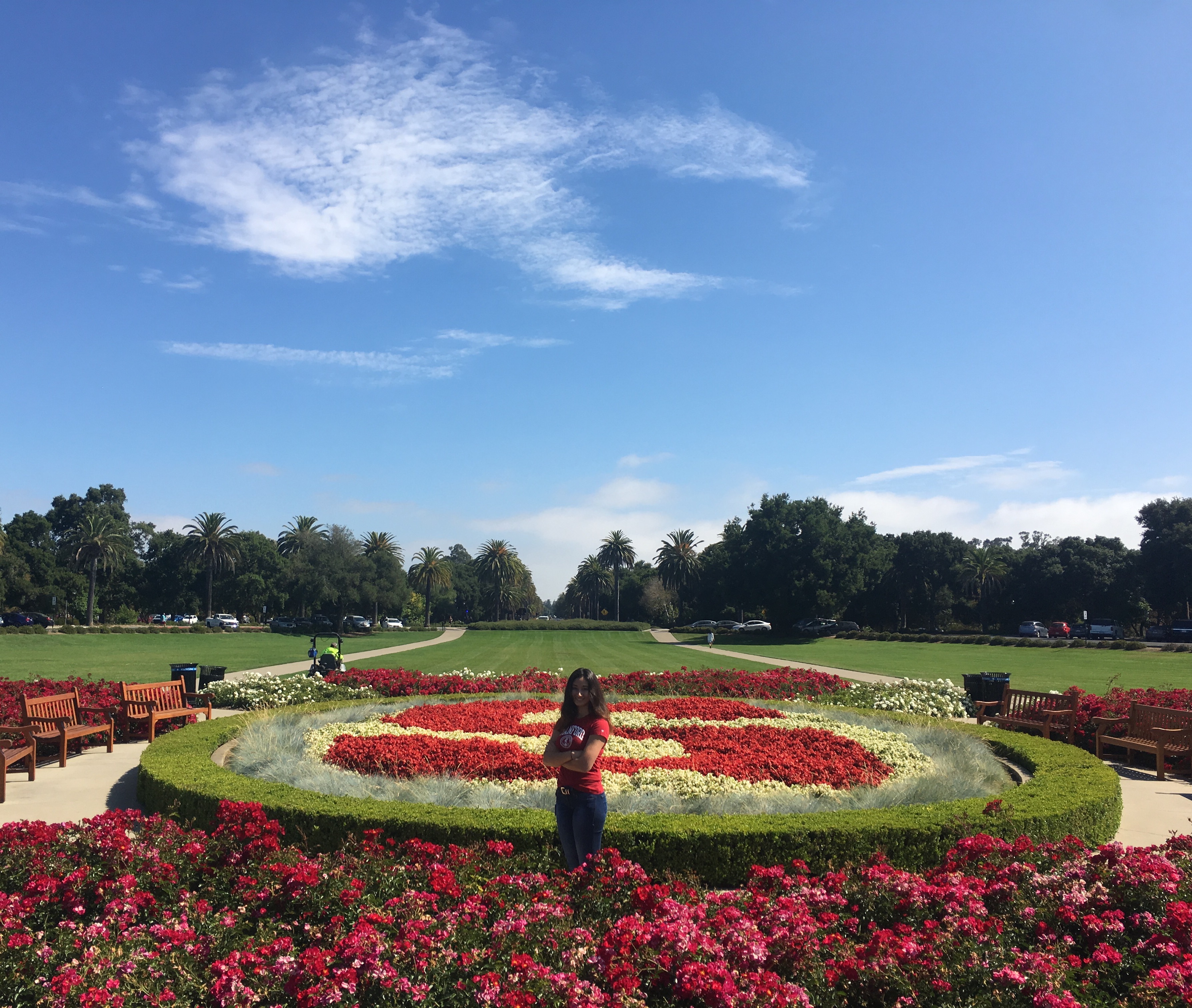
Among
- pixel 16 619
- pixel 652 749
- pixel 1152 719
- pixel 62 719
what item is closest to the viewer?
pixel 652 749

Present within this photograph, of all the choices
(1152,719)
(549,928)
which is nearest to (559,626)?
(1152,719)

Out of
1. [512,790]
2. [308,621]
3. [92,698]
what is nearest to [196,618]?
[308,621]

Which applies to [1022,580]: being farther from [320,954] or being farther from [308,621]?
[320,954]

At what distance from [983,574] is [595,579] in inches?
1967

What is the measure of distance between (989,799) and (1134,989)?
142 inches

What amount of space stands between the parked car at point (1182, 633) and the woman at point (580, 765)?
60.2m

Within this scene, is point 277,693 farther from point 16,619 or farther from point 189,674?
point 16,619

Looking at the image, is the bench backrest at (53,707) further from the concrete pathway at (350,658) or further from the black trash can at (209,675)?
the concrete pathway at (350,658)

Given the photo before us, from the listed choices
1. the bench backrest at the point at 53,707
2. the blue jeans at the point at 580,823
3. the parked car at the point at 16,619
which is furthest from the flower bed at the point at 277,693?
the parked car at the point at 16,619

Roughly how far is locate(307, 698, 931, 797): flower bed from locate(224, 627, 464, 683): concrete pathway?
7710mm

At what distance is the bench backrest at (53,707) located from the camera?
1062cm

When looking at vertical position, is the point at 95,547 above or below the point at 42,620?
above

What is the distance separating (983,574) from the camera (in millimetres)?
78125

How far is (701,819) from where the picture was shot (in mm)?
6410
